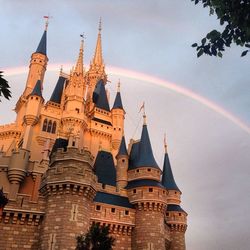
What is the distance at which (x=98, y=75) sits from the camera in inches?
2916

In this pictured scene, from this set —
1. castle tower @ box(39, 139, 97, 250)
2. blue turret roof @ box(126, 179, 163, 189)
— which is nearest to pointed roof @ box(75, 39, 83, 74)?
blue turret roof @ box(126, 179, 163, 189)

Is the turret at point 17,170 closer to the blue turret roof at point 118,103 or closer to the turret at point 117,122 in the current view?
the turret at point 117,122

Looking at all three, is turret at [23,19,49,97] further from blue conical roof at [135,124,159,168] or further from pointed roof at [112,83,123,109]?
blue conical roof at [135,124,159,168]

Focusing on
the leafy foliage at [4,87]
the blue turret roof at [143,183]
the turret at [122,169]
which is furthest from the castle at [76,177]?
the leafy foliage at [4,87]

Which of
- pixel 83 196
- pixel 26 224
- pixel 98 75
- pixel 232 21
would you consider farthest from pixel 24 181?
pixel 98 75

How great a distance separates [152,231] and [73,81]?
30.7 m

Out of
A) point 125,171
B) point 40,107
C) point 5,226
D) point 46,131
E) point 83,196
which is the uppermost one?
point 40,107

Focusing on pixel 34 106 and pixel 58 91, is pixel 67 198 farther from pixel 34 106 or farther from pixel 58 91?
pixel 58 91

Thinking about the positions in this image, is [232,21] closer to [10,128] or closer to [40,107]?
[40,107]

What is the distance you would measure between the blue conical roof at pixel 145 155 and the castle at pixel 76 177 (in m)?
0.13

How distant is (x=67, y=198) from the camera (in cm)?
2752

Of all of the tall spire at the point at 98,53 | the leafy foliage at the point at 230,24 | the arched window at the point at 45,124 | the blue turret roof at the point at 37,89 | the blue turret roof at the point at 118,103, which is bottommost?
the leafy foliage at the point at 230,24

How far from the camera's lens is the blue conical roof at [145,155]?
133 ft

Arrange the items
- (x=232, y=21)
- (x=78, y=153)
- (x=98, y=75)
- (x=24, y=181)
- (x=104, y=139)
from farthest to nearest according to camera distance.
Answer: (x=98, y=75) < (x=104, y=139) < (x=24, y=181) < (x=78, y=153) < (x=232, y=21)
